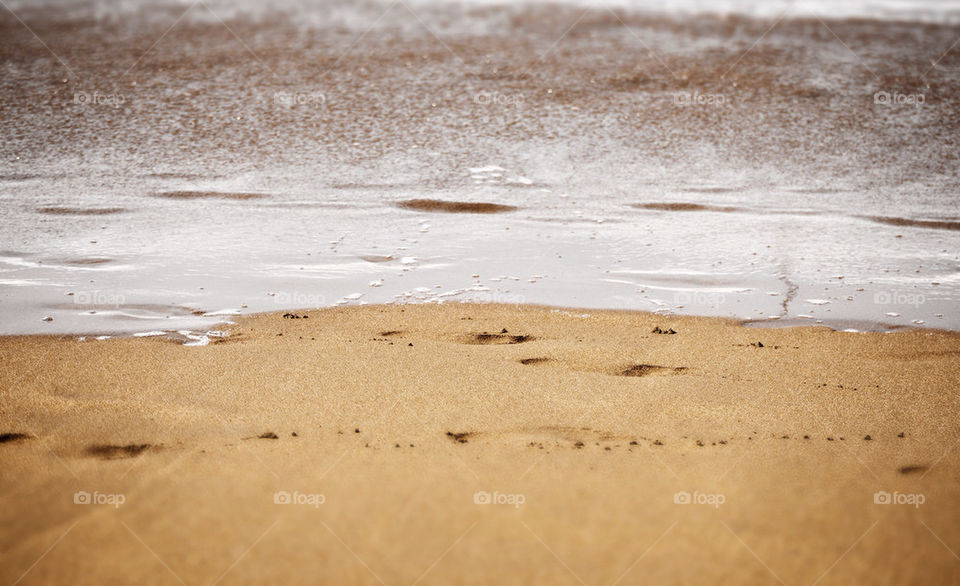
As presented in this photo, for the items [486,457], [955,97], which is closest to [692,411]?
[486,457]

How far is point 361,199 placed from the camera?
16.9 feet

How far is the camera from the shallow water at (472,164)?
12.9ft

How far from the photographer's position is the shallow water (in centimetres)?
393

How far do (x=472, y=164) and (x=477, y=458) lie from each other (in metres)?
3.44

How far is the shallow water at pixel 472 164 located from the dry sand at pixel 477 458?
0.53 meters

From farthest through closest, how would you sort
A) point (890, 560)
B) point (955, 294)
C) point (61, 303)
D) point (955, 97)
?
point (955, 97)
point (955, 294)
point (61, 303)
point (890, 560)

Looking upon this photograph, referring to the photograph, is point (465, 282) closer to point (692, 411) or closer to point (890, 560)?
point (692, 411)

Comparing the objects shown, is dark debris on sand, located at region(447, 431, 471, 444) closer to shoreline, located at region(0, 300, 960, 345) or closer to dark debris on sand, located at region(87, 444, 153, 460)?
dark debris on sand, located at region(87, 444, 153, 460)

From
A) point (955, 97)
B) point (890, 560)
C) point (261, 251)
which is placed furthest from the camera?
point (955, 97)

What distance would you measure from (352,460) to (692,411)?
1.15 metres

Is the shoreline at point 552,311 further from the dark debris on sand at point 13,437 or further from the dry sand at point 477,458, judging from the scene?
the dark debris on sand at point 13,437

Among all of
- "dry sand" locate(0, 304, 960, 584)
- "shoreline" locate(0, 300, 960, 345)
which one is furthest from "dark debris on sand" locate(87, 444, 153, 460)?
"shoreline" locate(0, 300, 960, 345)

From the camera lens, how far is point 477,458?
7.87ft

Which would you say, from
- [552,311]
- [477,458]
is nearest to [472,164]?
[552,311]
